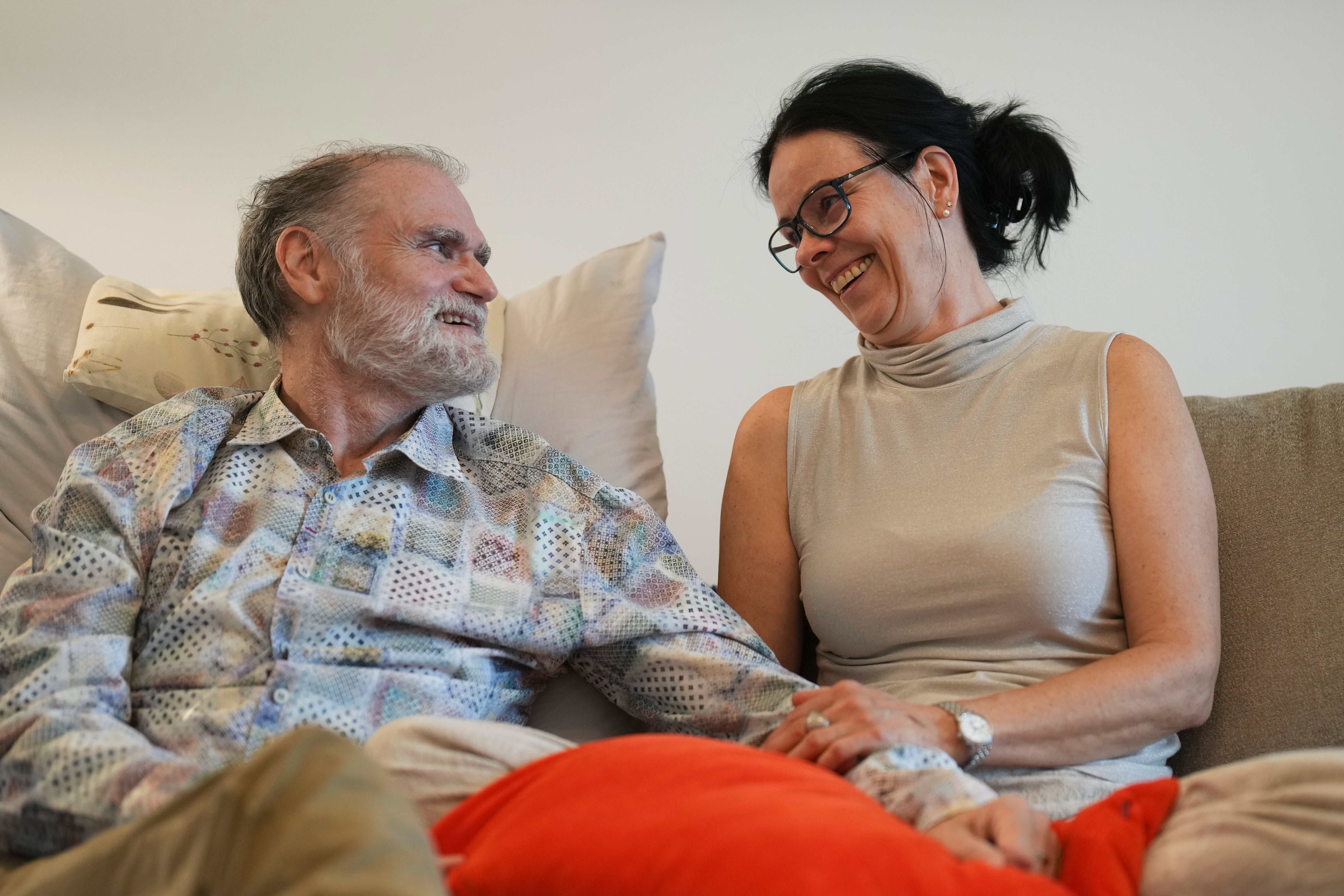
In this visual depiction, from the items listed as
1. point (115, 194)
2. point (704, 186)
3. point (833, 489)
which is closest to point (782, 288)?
point (704, 186)

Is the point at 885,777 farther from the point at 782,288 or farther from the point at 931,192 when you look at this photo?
the point at 782,288

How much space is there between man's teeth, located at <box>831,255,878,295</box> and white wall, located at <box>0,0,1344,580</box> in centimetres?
73

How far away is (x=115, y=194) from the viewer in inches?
92.3

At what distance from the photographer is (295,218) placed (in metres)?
1.60

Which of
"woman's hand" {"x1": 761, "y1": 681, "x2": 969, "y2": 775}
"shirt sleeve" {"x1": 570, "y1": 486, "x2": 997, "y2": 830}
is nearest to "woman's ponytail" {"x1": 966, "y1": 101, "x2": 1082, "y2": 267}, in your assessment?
"shirt sleeve" {"x1": 570, "y1": 486, "x2": 997, "y2": 830}

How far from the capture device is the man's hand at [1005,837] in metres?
0.84

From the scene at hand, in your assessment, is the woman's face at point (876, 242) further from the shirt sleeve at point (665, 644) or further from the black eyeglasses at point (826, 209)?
the shirt sleeve at point (665, 644)

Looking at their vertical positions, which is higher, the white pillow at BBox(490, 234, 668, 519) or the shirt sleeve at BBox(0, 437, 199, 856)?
the white pillow at BBox(490, 234, 668, 519)

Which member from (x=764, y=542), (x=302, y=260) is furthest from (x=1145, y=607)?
(x=302, y=260)

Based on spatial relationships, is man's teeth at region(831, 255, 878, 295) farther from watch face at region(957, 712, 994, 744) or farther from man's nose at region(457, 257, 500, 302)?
watch face at region(957, 712, 994, 744)

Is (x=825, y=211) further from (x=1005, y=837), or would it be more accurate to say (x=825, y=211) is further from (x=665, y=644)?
(x=1005, y=837)

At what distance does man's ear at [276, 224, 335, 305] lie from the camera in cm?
156

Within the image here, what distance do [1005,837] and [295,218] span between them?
1282mm

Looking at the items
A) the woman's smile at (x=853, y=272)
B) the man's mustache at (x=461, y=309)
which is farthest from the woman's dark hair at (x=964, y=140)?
the man's mustache at (x=461, y=309)
